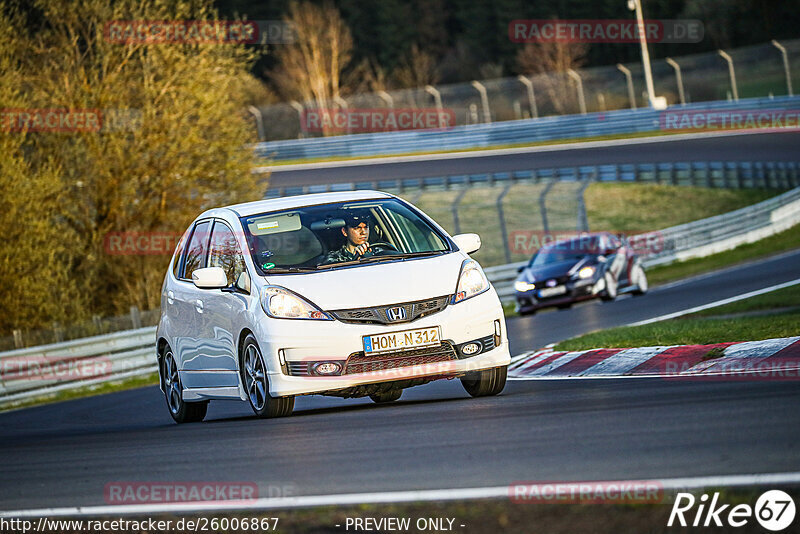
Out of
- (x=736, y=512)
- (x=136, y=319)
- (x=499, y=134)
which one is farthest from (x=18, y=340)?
(x=499, y=134)

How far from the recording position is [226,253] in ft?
32.9

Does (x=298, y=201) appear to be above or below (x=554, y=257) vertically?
above

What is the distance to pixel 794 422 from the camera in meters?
6.31

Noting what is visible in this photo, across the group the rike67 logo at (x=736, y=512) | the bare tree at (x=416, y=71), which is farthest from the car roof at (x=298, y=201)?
the bare tree at (x=416, y=71)

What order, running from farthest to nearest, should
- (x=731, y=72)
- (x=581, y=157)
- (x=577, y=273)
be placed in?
(x=731, y=72), (x=581, y=157), (x=577, y=273)

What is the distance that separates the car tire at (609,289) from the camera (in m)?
22.5

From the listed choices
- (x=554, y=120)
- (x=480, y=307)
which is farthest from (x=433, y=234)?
(x=554, y=120)

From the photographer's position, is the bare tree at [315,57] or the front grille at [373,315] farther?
the bare tree at [315,57]

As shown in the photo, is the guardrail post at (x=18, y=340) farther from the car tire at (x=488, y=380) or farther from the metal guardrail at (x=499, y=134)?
the metal guardrail at (x=499, y=134)

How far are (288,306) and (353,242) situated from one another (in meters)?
1.07

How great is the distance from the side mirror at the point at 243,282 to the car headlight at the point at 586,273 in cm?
1336

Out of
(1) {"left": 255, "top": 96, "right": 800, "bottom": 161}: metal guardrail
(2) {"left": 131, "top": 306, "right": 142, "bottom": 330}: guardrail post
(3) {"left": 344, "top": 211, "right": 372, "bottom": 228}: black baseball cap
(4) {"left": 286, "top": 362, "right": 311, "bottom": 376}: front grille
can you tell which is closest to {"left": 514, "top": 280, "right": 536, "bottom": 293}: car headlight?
(2) {"left": 131, "top": 306, "right": 142, "bottom": 330}: guardrail post

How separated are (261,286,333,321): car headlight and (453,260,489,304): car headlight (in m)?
0.97

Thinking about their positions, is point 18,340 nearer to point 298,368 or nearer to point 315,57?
point 298,368
